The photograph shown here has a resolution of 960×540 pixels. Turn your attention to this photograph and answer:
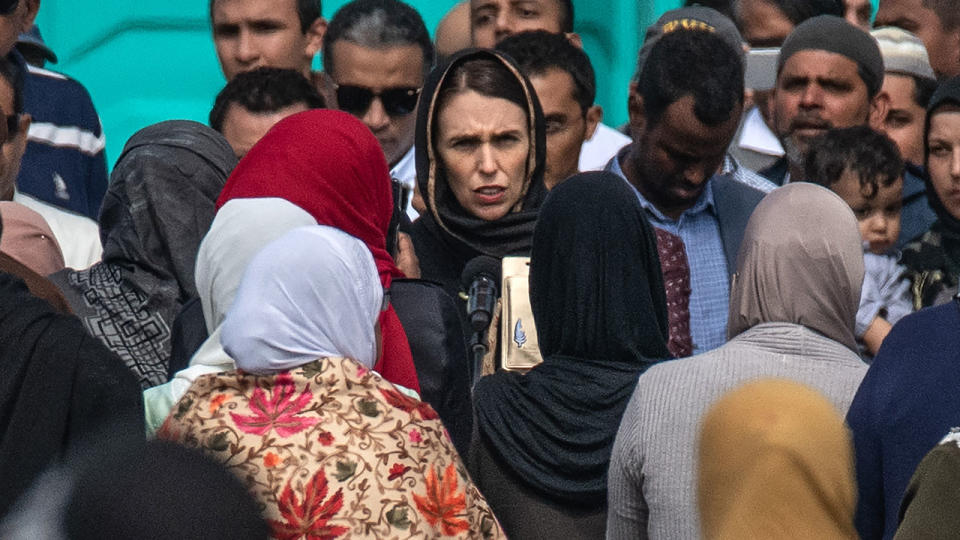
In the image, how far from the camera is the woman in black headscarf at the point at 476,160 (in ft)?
17.4

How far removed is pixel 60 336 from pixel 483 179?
2.09 metres

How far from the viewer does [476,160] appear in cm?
544

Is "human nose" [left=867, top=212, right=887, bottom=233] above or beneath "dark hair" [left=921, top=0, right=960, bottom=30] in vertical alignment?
beneath

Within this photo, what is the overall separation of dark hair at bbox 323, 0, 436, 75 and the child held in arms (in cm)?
144

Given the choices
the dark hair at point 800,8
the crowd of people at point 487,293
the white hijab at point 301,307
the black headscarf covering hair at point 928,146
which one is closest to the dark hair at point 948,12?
the crowd of people at point 487,293

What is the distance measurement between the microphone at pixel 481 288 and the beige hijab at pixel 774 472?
174 cm

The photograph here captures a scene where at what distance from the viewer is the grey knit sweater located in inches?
146

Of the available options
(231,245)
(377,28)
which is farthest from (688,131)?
(231,245)

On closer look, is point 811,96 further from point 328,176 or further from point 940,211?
point 328,176

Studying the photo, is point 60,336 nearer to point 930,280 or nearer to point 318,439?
point 318,439

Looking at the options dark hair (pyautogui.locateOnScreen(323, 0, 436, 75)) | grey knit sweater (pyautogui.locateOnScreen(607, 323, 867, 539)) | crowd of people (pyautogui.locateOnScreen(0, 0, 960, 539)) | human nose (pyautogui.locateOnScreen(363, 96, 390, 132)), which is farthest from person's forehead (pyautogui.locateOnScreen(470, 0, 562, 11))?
grey knit sweater (pyautogui.locateOnScreen(607, 323, 867, 539))

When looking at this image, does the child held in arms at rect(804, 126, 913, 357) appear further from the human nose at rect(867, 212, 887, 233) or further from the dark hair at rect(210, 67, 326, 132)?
the dark hair at rect(210, 67, 326, 132)

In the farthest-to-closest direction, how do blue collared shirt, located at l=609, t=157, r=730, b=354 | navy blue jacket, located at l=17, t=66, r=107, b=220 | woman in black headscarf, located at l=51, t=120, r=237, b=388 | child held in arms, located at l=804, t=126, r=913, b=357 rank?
1. navy blue jacket, located at l=17, t=66, r=107, b=220
2. child held in arms, located at l=804, t=126, r=913, b=357
3. blue collared shirt, located at l=609, t=157, r=730, b=354
4. woman in black headscarf, located at l=51, t=120, r=237, b=388

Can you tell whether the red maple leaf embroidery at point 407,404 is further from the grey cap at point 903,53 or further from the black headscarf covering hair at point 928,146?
the grey cap at point 903,53
